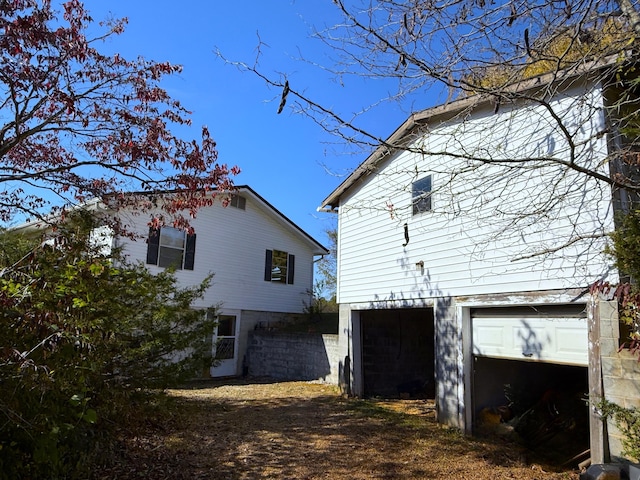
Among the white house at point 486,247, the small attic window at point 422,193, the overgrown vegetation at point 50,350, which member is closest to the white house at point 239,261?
the white house at point 486,247

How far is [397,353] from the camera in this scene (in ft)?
40.6

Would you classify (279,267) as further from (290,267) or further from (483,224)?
(483,224)

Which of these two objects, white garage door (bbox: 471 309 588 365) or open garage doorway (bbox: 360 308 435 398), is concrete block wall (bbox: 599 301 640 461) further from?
open garage doorway (bbox: 360 308 435 398)

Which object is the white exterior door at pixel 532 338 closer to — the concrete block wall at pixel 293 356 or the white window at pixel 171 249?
Answer: the concrete block wall at pixel 293 356

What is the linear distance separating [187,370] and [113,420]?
162 centimetres

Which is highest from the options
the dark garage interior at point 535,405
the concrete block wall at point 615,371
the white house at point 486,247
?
the white house at point 486,247

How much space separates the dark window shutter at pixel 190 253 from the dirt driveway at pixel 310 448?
6283mm

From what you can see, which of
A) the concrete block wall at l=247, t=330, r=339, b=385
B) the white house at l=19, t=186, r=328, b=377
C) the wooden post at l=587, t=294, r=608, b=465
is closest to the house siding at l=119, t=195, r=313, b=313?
the white house at l=19, t=186, r=328, b=377

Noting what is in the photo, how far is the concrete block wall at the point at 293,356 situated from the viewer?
44.7 feet

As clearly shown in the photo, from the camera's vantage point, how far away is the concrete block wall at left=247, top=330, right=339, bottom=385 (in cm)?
1363

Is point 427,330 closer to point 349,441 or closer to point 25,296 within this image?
point 349,441

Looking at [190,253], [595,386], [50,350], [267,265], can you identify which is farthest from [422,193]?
[267,265]

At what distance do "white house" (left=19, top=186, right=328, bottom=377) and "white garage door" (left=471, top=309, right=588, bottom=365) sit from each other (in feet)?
29.4

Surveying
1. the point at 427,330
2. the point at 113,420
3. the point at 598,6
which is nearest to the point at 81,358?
the point at 113,420
